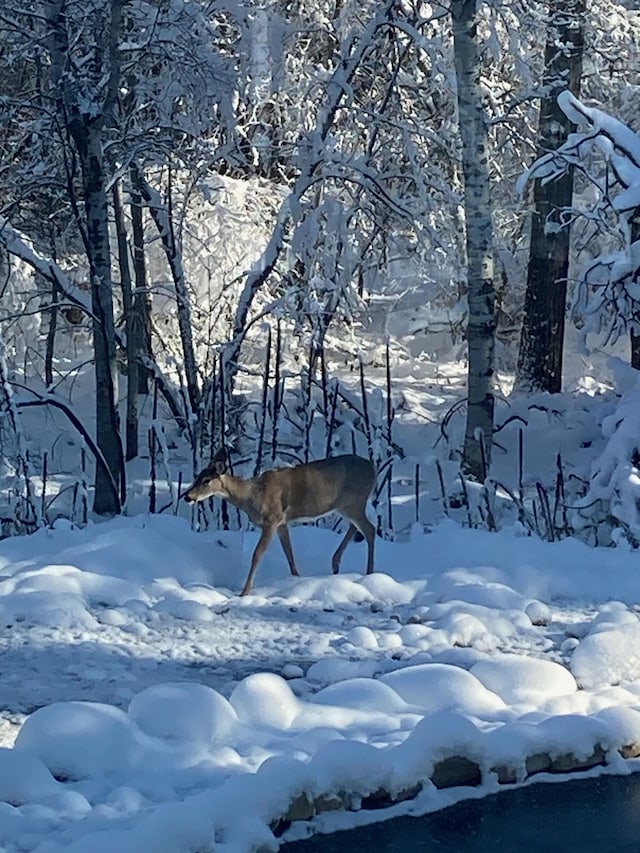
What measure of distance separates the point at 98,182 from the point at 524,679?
6.90 m

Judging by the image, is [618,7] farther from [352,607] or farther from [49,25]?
[352,607]

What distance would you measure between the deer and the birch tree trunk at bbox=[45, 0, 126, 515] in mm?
3477

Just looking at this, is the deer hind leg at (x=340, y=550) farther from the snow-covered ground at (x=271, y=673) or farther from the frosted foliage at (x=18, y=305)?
the frosted foliage at (x=18, y=305)

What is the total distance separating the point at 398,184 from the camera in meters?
15.6

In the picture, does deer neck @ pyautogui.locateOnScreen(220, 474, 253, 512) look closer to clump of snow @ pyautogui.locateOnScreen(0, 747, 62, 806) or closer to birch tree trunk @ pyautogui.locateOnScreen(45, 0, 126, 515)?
clump of snow @ pyautogui.locateOnScreen(0, 747, 62, 806)

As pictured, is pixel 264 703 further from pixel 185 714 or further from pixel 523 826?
pixel 523 826

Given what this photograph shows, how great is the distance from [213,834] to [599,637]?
245cm

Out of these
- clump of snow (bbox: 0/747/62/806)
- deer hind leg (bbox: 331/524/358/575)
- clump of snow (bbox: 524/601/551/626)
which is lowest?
clump of snow (bbox: 0/747/62/806)

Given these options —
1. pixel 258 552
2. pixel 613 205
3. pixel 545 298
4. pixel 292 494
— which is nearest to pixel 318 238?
pixel 613 205

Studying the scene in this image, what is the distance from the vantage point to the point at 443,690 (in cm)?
538

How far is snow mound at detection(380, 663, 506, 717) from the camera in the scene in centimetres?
532

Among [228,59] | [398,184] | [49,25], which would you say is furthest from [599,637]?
[398,184]

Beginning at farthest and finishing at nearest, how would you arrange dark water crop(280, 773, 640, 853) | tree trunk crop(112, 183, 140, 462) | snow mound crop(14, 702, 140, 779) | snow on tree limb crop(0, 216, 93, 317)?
tree trunk crop(112, 183, 140, 462) < snow on tree limb crop(0, 216, 93, 317) < snow mound crop(14, 702, 140, 779) < dark water crop(280, 773, 640, 853)


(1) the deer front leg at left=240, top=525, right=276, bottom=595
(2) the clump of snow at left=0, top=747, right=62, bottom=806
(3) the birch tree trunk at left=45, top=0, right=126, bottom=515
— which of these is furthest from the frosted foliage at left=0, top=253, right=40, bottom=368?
(2) the clump of snow at left=0, top=747, right=62, bottom=806
